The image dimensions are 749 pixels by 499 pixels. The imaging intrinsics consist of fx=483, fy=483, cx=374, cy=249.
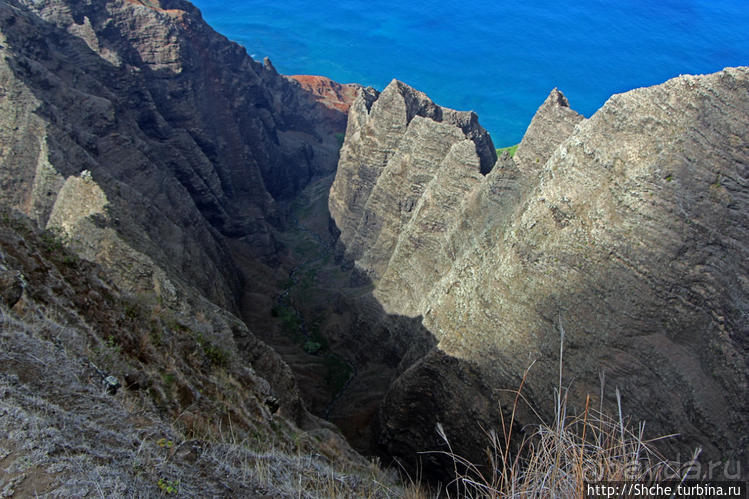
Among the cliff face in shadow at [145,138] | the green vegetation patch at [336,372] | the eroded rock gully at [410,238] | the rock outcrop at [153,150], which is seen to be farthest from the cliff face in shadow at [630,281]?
the cliff face in shadow at [145,138]

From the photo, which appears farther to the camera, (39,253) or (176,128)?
(176,128)

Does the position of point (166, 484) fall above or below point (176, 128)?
below

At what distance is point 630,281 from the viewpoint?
9.41m

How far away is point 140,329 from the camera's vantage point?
25.2ft

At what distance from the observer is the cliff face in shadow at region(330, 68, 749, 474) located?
8727mm

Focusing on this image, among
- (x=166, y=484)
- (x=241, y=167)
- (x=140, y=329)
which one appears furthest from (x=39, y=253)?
(x=241, y=167)

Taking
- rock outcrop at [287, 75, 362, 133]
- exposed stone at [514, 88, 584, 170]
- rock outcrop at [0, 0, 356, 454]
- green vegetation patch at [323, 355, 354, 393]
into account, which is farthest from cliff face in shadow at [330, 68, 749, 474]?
rock outcrop at [287, 75, 362, 133]

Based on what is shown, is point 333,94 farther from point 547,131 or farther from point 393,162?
point 547,131

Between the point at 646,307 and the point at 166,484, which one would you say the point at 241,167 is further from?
the point at 166,484

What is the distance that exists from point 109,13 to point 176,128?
8636 mm

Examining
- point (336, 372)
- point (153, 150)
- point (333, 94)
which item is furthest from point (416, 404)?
point (333, 94)

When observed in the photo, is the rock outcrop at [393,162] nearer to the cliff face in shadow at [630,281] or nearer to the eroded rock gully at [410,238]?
the eroded rock gully at [410,238]

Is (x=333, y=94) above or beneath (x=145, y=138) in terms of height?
above

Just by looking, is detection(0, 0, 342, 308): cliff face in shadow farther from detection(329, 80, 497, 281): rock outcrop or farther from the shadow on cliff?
detection(329, 80, 497, 281): rock outcrop
